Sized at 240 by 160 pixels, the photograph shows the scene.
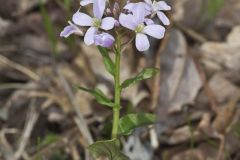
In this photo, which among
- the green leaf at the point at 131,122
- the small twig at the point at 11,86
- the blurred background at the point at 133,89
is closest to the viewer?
the green leaf at the point at 131,122

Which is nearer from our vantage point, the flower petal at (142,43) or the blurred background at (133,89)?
the flower petal at (142,43)

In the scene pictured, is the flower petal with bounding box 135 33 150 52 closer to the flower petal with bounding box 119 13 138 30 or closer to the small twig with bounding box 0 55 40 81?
the flower petal with bounding box 119 13 138 30

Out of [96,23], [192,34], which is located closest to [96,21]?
[96,23]

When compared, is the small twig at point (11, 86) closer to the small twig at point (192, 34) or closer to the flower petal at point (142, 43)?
the small twig at point (192, 34)

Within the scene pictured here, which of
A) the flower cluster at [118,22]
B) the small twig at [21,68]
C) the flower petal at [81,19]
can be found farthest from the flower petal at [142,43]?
the small twig at [21,68]

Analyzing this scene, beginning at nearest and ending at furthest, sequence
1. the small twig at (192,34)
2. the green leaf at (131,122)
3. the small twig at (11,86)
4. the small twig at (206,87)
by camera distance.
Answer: the green leaf at (131,122)
the small twig at (206,87)
the small twig at (11,86)
the small twig at (192,34)

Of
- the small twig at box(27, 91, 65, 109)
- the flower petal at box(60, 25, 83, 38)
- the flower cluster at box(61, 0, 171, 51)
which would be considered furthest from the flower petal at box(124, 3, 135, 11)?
the small twig at box(27, 91, 65, 109)
